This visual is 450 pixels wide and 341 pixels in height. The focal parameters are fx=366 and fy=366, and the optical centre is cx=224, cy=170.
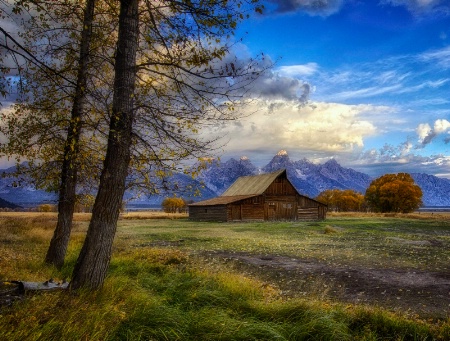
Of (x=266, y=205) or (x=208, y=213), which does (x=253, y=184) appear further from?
(x=208, y=213)

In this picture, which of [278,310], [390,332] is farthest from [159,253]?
[390,332]

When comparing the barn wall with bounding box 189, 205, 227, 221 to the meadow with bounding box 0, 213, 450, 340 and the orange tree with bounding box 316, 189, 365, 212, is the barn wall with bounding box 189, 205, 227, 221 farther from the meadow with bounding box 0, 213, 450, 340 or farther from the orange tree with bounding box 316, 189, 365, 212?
the orange tree with bounding box 316, 189, 365, 212

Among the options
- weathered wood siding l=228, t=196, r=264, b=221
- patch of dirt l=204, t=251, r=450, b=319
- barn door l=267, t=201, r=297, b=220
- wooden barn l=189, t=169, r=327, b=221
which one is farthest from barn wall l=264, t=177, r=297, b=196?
patch of dirt l=204, t=251, r=450, b=319

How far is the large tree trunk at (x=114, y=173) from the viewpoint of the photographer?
729 cm

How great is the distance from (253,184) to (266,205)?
6.84 metres

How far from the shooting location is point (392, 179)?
302ft

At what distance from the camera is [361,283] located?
1199 centimetres

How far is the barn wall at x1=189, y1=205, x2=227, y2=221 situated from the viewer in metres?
A: 56.1

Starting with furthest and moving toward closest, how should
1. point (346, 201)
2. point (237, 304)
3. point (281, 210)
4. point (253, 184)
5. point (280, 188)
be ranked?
point (346, 201) → point (253, 184) → point (280, 188) → point (281, 210) → point (237, 304)

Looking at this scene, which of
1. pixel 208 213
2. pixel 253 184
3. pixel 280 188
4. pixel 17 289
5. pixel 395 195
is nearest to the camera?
pixel 17 289

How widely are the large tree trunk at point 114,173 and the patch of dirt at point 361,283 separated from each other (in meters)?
4.95

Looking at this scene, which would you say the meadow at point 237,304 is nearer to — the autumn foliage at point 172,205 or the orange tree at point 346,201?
the autumn foliage at point 172,205

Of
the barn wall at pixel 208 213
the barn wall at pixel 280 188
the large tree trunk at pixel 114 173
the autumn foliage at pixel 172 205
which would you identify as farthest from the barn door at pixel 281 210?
the autumn foliage at pixel 172 205

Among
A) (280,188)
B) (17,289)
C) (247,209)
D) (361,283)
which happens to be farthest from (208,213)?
(17,289)
